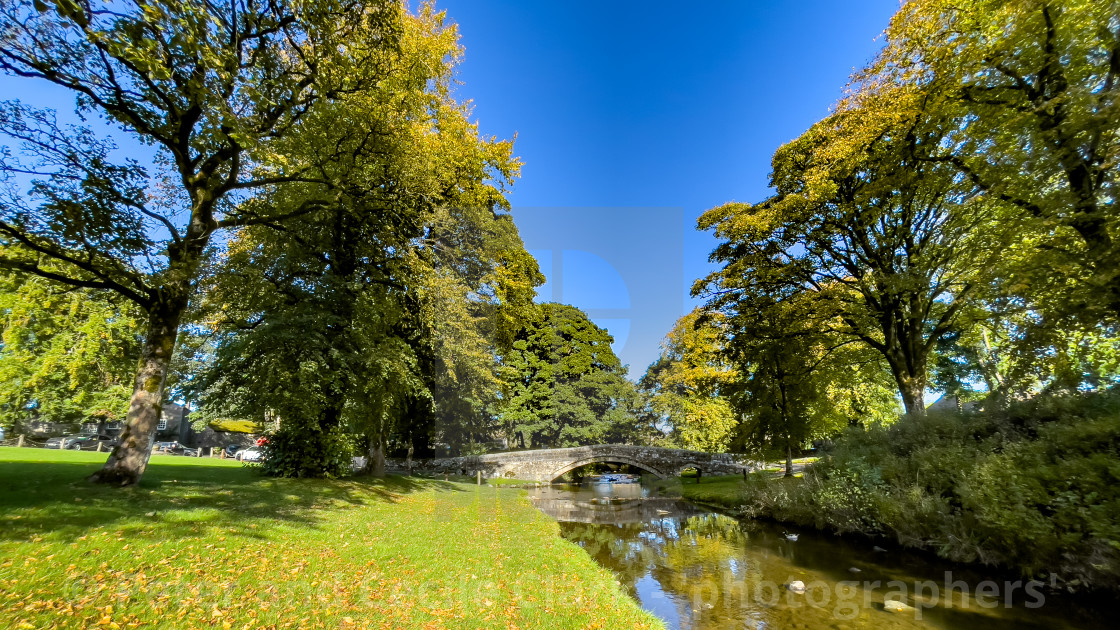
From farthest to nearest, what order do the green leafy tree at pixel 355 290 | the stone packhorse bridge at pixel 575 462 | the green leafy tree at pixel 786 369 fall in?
the stone packhorse bridge at pixel 575 462
the green leafy tree at pixel 786 369
the green leafy tree at pixel 355 290

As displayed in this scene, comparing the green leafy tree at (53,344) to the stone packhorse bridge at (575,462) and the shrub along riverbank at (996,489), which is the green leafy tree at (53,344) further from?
the shrub along riverbank at (996,489)

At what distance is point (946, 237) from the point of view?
1500 cm

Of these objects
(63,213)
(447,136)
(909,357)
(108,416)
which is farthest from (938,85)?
(108,416)

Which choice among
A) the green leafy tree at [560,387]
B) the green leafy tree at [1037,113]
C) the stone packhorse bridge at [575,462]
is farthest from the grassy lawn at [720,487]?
the green leafy tree at [1037,113]

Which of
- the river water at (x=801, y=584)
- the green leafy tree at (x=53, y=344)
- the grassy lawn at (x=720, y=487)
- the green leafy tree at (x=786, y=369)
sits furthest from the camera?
the green leafy tree at (x=53, y=344)

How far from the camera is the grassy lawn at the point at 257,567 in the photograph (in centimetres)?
446

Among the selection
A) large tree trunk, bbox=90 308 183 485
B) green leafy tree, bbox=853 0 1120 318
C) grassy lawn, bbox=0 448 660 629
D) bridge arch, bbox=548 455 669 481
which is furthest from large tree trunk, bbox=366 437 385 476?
green leafy tree, bbox=853 0 1120 318

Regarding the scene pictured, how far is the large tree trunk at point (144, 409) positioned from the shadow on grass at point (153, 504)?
1.40 ft

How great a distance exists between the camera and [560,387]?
3328cm

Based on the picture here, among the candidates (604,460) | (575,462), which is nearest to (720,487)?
(604,460)

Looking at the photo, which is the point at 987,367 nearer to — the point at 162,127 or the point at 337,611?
the point at 337,611

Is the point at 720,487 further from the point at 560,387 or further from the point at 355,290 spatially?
the point at 355,290

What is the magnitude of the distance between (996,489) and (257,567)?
14086mm

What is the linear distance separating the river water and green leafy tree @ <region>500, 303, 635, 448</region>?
17.8 m
